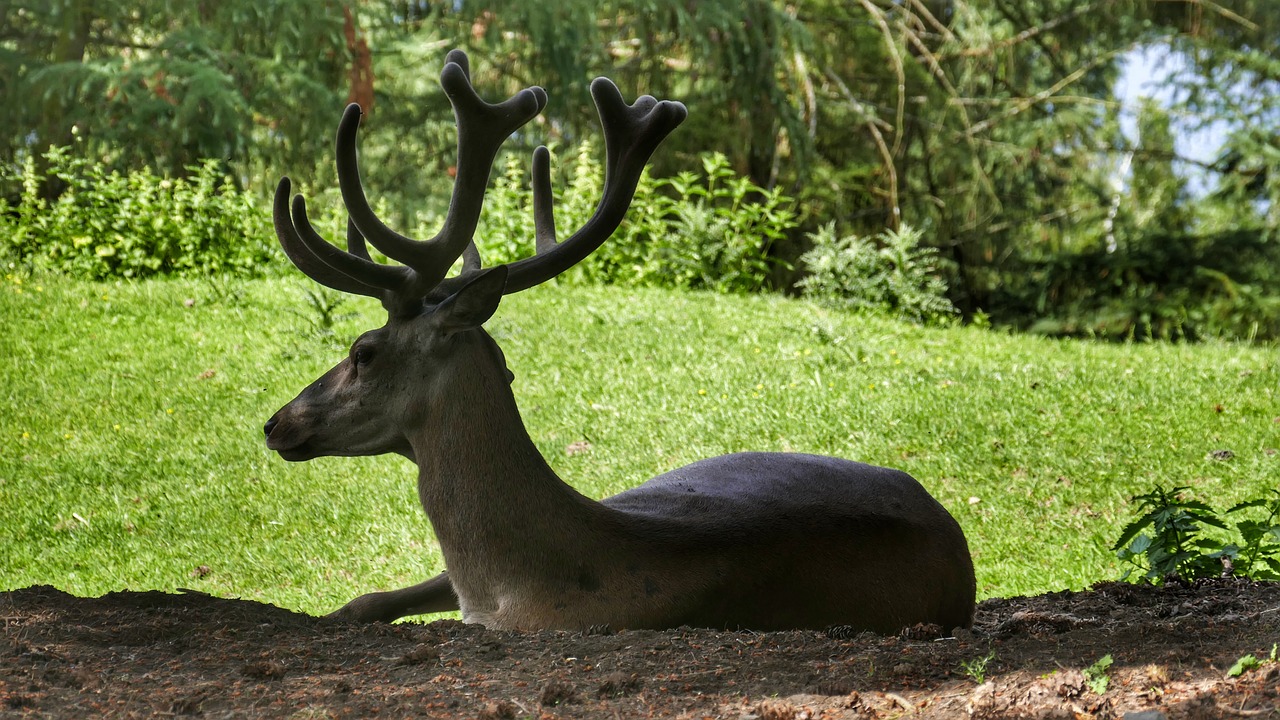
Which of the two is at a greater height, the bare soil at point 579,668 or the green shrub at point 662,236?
the green shrub at point 662,236

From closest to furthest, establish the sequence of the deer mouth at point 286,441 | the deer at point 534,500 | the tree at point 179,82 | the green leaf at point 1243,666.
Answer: the green leaf at point 1243,666 → the deer at point 534,500 → the deer mouth at point 286,441 → the tree at point 179,82

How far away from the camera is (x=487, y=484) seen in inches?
140

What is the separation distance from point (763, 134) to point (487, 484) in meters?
11.0

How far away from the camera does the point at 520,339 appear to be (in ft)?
32.8

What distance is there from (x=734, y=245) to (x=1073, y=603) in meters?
8.66

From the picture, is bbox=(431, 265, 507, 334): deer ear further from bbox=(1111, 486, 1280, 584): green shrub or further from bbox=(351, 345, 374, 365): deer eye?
bbox=(1111, 486, 1280, 584): green shrub

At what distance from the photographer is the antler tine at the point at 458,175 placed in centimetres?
371

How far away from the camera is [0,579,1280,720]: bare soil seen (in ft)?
7.68

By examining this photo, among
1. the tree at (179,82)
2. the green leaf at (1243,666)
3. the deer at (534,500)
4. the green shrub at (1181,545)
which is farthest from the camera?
the tree at (179,82)

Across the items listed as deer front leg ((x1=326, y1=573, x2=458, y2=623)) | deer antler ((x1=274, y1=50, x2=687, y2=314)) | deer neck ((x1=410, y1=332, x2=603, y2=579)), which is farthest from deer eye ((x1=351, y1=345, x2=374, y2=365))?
deer front leg ((x1=326, y1=573, x2=458, y2=623))

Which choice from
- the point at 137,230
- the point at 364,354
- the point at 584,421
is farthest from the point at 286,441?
the point at 137,230

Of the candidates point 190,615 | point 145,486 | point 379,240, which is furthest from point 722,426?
point 190,615

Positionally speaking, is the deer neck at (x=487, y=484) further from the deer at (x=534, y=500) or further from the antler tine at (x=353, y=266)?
the antler tine at (x=353, y=266)

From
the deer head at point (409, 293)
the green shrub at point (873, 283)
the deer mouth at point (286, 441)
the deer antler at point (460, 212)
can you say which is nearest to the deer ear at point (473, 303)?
the deer head at point (409, 293)
